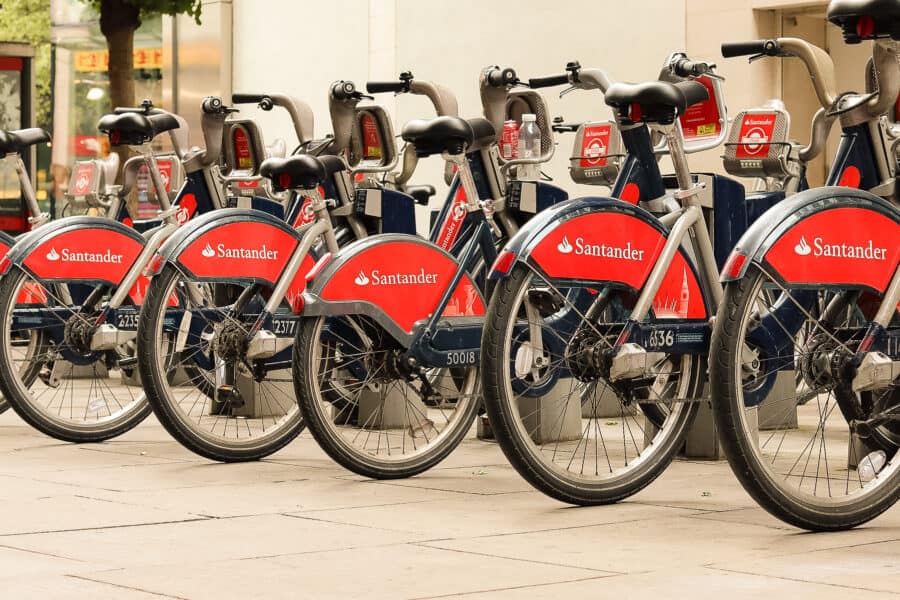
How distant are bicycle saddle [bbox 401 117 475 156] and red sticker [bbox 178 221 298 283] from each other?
37.6 inches

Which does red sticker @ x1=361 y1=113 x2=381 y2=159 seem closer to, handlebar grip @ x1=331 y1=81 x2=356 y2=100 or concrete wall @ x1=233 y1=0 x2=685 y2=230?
handlebar grip @ x1=331 y1=81 x2=356 y2=100

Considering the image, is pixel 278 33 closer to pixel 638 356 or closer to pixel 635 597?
pixel 638 356

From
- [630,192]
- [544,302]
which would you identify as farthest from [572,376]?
[630,192]

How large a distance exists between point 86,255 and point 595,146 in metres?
2.35

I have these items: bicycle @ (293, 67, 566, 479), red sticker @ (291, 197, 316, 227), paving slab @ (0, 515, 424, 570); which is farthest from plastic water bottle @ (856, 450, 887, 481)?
red sticker @ (291, 197, 316, 227)

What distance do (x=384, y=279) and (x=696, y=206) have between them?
125cm

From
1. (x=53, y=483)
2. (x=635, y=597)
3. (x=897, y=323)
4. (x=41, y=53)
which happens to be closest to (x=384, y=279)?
(x=53, y=483)

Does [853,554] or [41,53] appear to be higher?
[41,53]

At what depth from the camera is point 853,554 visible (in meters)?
4.67

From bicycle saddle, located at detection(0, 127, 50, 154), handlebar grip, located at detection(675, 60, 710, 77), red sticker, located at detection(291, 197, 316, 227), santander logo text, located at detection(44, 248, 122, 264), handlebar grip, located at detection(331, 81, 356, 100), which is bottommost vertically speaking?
santander logo text, located at detection(44, 248, 122, 264)

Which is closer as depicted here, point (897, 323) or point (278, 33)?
point (897, 323)

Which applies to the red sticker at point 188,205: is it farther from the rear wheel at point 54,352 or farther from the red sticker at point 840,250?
the red sticker at point 840,250

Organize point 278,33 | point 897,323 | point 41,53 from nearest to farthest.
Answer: point 897,323 < point 278,33 < point 41,53

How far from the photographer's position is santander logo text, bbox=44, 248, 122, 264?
7762 mm
